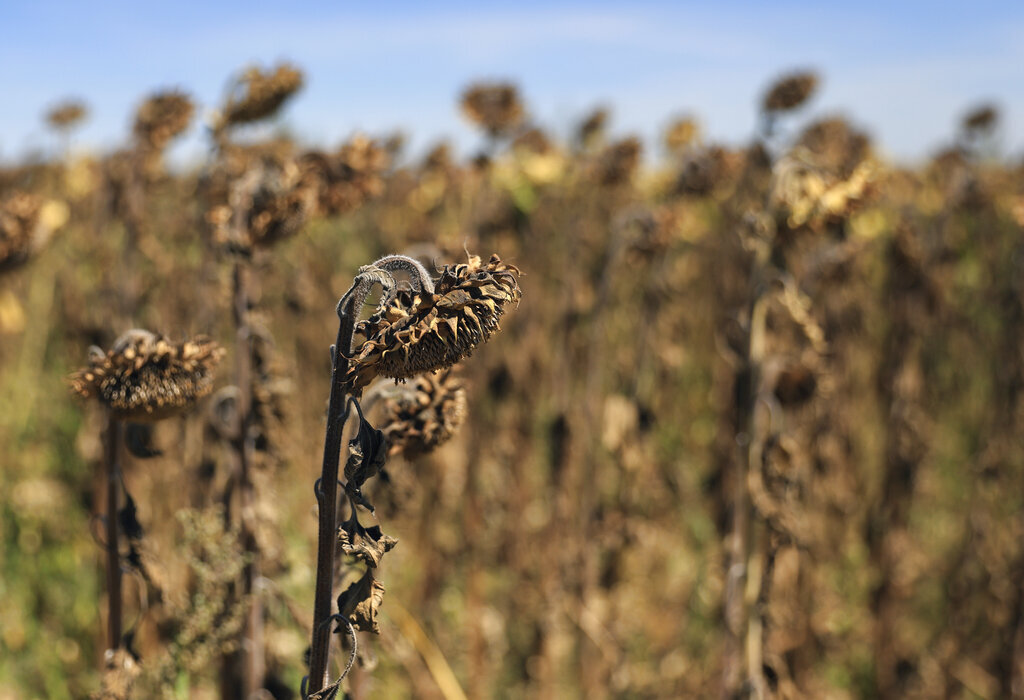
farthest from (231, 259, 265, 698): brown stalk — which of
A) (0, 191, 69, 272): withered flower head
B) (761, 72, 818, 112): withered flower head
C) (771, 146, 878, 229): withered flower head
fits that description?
(761, 72, 818, 112): withered flower head

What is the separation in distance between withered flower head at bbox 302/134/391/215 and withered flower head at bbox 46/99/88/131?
12.5ft

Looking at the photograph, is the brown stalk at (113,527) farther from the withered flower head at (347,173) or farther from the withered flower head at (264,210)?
the withered flower head at (347,173)

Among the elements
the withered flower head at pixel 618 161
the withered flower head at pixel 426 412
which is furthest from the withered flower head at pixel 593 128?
the withered flower head at pixel 426 412

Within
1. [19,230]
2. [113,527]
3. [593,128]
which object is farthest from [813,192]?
[593,128]

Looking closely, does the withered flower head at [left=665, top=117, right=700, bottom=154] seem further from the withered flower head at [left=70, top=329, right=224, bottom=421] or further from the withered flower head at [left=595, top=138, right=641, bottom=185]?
the withered flower head at [left=70, top=329, right=224, bottom=421]

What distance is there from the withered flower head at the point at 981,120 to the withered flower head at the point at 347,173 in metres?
3.96

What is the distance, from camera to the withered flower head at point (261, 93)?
2600mm

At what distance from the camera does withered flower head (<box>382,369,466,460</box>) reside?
168 centimetres

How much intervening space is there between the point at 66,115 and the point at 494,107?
3.24 metres

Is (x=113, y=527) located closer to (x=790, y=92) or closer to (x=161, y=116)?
(x=161, y=116)

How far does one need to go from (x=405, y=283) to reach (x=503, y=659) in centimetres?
393

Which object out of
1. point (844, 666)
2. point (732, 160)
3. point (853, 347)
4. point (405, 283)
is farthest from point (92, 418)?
point (853, 347)

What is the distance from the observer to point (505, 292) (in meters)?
1.22

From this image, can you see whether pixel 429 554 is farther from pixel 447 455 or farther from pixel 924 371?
pixel 924 371
